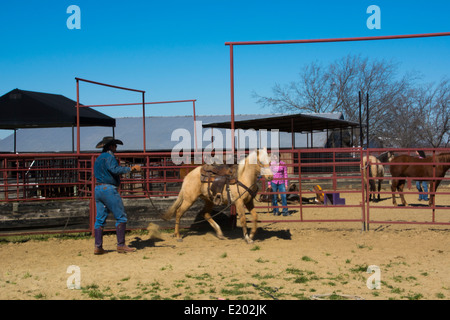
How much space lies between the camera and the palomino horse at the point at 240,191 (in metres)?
7.75

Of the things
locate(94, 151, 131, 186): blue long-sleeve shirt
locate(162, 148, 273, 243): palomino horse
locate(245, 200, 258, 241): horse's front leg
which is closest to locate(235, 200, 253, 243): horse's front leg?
locate(162, 148, 273, 243): palomino horse

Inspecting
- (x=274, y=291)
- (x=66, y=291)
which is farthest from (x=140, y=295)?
(x=274, y=291)

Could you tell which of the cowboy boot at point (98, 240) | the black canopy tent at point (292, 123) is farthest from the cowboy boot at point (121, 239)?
the black canopy tent at point (292, 123)

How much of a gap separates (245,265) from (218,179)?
91.0 inches

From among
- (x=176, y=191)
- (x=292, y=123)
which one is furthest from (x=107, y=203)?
(x=292, y=123)

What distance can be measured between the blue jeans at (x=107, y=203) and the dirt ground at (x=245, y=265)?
0.59m

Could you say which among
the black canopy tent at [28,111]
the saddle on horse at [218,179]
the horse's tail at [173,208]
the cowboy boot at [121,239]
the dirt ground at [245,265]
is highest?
the black canopy tent at [28,111]

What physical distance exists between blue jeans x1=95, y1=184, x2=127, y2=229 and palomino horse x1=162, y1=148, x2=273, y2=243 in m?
1.58

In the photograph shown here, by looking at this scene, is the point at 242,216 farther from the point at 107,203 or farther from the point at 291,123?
the point at 291,123

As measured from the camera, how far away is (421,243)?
7.55m

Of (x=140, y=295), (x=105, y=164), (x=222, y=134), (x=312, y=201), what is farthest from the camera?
(x=222, y=134)

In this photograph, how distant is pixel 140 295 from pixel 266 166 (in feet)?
12.0

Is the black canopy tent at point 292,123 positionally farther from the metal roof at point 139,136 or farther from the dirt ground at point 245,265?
the dirt ground at point 245,265
